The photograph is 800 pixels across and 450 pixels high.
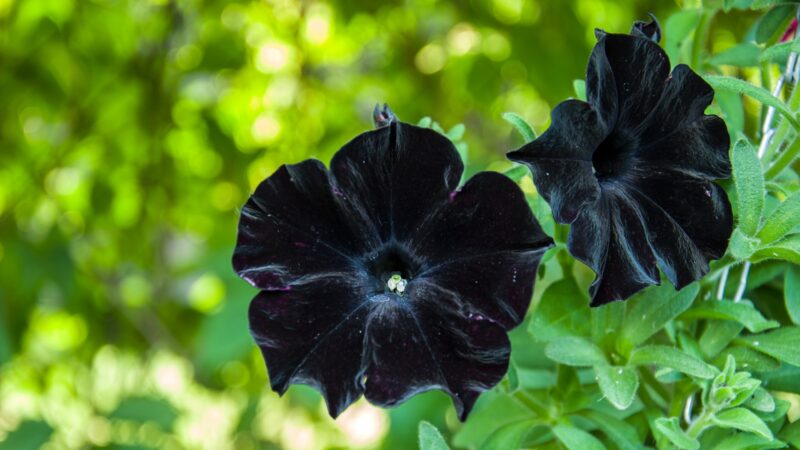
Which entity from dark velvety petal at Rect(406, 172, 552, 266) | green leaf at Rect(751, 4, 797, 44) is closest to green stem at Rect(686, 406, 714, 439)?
dark velvety petal at Rect(406, 172, 552, 266)

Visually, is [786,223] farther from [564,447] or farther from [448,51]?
[448,51]

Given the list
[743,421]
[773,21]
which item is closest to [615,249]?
[743,421]

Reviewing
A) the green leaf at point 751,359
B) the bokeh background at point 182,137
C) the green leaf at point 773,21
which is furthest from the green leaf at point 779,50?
the bokeh background at point 182,137

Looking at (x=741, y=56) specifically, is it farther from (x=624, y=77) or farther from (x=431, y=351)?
(x=431, y=351)

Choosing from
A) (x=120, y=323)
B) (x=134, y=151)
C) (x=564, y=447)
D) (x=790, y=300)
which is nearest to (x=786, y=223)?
(x=790, y=300)

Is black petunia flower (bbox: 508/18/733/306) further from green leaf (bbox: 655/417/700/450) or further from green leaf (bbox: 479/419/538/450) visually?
green leaf (bbox: 479/419/538/450)

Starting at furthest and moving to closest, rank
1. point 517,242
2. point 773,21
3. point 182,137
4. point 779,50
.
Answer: point 182,137 < point 773,21 < point 779,50 < point 517,242

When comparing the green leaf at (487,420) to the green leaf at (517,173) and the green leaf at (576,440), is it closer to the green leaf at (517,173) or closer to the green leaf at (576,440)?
the green leaf at (576,440)
